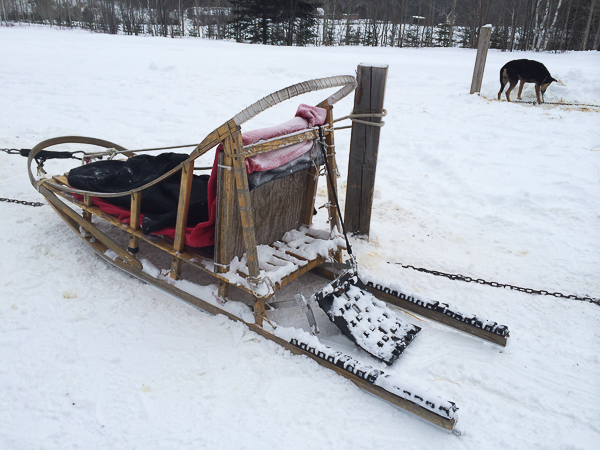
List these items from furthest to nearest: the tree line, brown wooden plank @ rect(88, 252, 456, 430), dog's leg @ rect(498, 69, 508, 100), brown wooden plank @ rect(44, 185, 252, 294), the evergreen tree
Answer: the evergreen tree → the tree line → dog's leg @ rect(498, 69, 508, 100) → brown wooden plank @ rect(44, 185, 252, 294) → brown wooden plank @ rect(88, 252, 456, 430)

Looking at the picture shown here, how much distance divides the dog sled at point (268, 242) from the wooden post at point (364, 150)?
464 millimetres

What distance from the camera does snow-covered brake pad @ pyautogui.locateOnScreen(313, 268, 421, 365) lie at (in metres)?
2.83

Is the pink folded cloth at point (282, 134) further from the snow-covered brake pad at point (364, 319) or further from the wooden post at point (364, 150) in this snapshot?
the snow-covered brake pad at point (364, 319)

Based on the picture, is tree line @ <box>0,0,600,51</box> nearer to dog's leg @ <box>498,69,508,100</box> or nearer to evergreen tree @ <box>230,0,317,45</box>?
evergreen tree @ <box>230,0,317,45</box>

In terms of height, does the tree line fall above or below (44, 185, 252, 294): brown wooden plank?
above

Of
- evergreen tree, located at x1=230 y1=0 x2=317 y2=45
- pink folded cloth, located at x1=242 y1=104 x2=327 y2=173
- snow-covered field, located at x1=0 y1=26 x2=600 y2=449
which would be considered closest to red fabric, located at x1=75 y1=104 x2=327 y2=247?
pink folded cloth, located at x1=242 y1=104 x2=327 y2=173

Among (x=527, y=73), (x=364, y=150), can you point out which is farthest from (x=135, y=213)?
(x=527, y=73)

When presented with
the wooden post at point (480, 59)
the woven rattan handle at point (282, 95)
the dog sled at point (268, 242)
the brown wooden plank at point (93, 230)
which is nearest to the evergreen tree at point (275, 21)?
the wooden post at point (480, 59)

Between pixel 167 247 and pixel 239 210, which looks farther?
pixel 167 247

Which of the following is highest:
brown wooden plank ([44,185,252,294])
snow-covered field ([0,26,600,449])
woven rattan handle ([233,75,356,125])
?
woven rattan handle ([233,75,356,125])

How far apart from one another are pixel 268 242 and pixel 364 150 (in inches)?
50.2

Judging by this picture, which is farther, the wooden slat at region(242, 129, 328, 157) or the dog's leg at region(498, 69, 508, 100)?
the dog's leg at region(498, 69, 508, 100)

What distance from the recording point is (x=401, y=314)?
328cm

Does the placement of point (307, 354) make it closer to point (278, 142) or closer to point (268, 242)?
point (268, 242)
